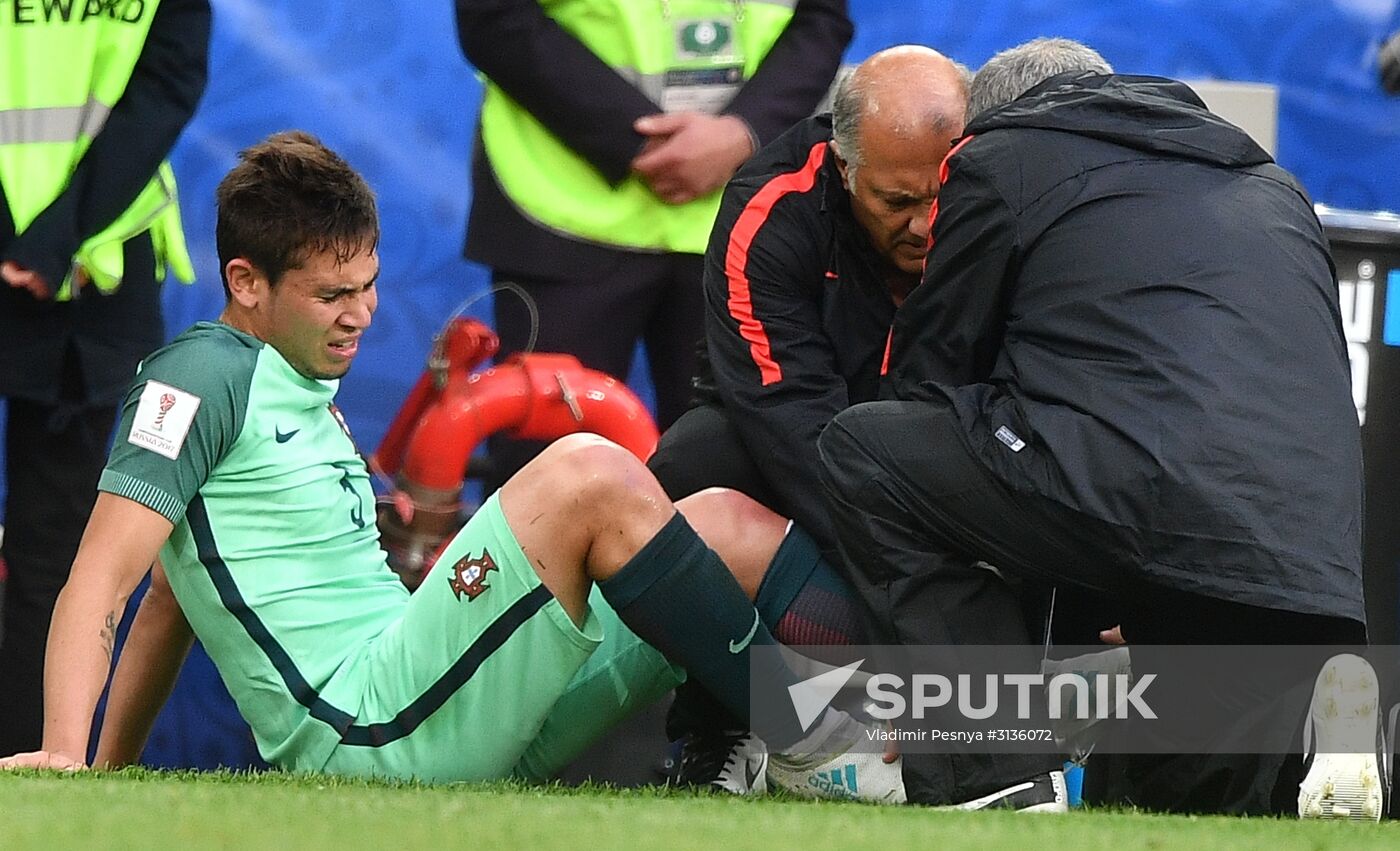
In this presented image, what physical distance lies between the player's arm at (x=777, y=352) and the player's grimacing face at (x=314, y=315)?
56 cm

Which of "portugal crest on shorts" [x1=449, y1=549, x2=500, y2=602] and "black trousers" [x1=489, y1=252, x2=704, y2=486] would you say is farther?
"black trousers" [x1=489, y1=252, x2=704, y2=486]

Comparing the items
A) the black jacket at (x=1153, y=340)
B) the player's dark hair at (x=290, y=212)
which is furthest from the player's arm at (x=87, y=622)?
the black jacket at (x=1153, y=340)

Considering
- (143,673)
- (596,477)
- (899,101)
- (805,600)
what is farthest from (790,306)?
(143,673)

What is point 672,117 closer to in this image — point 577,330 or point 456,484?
point 577,330

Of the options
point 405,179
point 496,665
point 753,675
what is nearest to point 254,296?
point 496,665

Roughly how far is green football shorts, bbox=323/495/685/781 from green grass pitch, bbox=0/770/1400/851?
17cm

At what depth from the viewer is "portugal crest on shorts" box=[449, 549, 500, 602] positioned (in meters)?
2.54

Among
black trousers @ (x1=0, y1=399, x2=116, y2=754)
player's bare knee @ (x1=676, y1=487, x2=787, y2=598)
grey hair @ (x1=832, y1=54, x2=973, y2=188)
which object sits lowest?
black trousers @ (x1=0, y1=399, x2=116, y2=754)

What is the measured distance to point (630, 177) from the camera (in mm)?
3699

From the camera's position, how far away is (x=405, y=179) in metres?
4.05

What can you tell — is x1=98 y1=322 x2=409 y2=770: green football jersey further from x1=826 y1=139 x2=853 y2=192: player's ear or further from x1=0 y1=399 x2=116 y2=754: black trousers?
x1=0 y1=399 x2=116 y2=754: black trousers

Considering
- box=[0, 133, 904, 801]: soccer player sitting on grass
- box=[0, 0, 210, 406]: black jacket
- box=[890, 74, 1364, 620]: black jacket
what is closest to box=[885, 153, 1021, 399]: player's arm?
box=[890, 74, 1364, 620]: black jacket

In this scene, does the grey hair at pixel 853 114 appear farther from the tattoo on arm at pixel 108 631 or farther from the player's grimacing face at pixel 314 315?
the tattoo on arm at pixel 108 631

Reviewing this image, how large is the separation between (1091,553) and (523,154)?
5.43 feet
